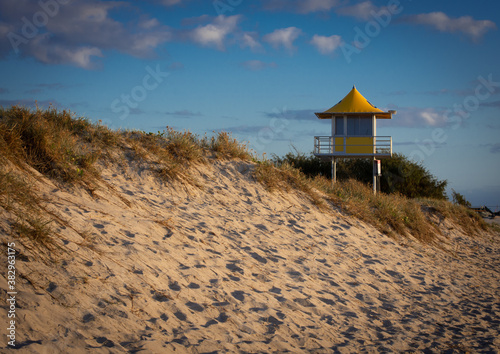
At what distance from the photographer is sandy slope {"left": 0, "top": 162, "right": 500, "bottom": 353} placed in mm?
4414

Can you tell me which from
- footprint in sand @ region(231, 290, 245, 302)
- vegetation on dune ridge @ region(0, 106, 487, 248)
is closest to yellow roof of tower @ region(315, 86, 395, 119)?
vegetation on dune ridge @ region(0, 106, 487, 248)

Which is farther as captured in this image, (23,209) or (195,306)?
(23,209)

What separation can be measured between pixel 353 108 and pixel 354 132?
53.7 inches

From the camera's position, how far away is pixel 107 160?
8898mm

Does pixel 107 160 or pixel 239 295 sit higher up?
pixel 107 160

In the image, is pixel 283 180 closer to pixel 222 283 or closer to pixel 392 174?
pixel 222 283

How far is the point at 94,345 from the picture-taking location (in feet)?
12.9

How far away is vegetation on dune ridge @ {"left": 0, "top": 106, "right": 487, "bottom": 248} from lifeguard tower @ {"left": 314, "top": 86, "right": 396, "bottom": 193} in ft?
19.8

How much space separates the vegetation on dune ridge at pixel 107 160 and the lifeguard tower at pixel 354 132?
238 inches

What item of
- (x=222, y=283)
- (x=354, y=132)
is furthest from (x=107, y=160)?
(x=354, y=132)

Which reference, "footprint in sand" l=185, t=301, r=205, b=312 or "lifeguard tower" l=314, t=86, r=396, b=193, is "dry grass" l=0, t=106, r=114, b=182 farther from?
"lifeguard tower" l=314, t=86, r=396, b=193

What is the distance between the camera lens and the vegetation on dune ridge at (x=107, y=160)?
5.76 metres

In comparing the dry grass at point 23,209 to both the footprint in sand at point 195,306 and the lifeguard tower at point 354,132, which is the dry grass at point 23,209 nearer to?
the footprint in sand at point 195,306

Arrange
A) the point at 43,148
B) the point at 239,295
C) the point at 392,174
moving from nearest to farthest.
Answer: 1. the point at 239,295
2. the point at 43,148
3. the point at 392,174
